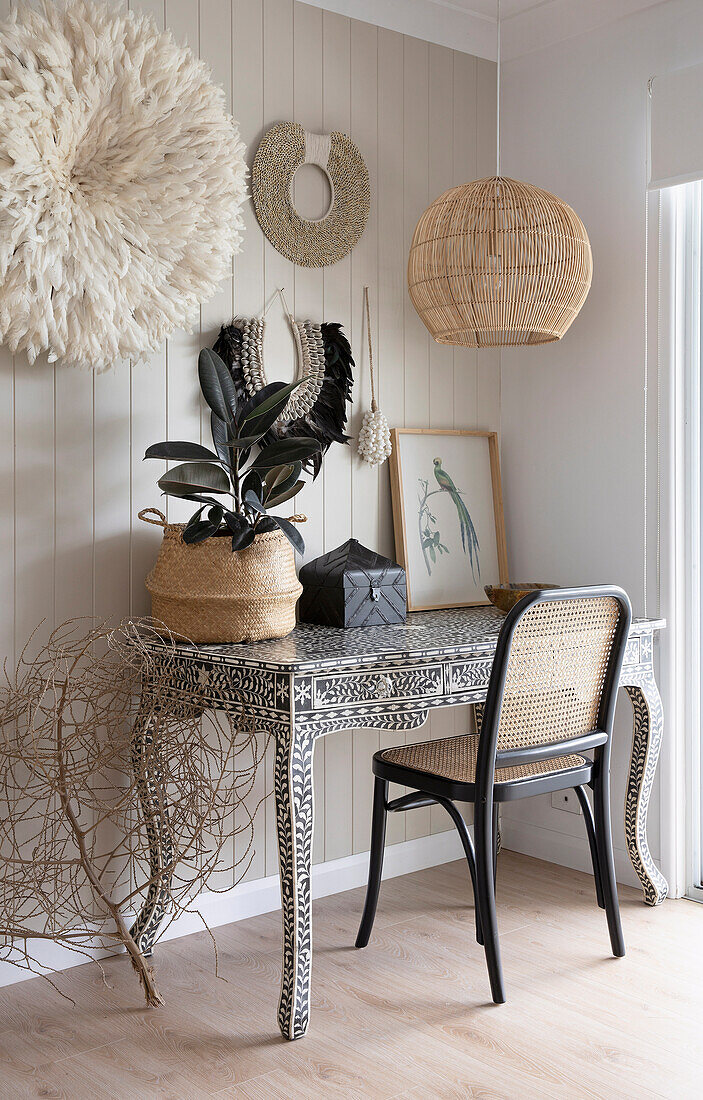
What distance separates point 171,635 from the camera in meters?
2.34

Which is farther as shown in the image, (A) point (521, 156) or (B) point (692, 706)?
(A) point (521, 156)

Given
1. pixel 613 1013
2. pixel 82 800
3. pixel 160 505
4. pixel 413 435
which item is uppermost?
pixel 413 435

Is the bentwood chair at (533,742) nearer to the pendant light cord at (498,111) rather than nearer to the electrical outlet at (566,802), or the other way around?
the electrical outlet at (566,802)

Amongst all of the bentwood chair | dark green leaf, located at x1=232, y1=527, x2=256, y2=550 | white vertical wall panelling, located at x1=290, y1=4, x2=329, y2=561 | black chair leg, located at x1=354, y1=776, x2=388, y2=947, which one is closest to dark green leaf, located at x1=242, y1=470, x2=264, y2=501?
dark green leaf, located at x1=232, y1=527, x2=256, y2=550

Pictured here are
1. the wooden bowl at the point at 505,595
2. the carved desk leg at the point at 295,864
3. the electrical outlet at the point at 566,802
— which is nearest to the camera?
the carved desk leg at the point at 295,864

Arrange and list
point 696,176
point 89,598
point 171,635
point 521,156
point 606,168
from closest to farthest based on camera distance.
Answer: point 171,635 < point 89,598 < point 696,176 < point 606,168 < point 521,156

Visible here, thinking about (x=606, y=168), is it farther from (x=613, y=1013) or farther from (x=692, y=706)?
(x=613, y=1013)

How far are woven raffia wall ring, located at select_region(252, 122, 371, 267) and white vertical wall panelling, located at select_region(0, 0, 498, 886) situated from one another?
0.04 metres

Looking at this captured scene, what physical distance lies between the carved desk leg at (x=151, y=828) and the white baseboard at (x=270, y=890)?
16cm

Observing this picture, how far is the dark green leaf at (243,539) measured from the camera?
90.3 inches

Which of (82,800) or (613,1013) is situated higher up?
(82,800)

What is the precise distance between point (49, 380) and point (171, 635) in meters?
0.70

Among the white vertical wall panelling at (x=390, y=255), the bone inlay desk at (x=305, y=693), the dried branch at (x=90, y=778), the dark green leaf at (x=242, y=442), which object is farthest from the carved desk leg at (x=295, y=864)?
the white vertical wall panelling at (x=390, y=255)

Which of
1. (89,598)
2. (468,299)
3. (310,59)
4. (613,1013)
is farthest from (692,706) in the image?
(310,59)
